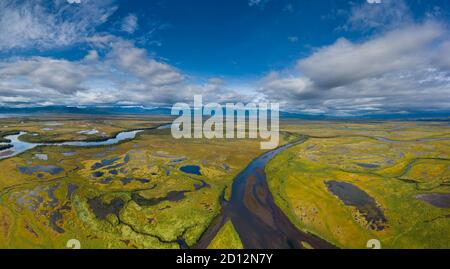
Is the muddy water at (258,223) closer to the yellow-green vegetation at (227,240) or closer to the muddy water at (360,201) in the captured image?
the yellow-green vegetation at (227,240)

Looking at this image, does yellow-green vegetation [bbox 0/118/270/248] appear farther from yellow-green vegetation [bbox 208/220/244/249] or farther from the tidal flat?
yellow-green vegetation [bbox 208/220/244/249]

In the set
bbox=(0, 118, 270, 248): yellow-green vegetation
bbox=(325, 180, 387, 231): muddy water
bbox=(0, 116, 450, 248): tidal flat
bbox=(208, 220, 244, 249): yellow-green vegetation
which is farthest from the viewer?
bbox=(325, 180, 387, 231): muddy water

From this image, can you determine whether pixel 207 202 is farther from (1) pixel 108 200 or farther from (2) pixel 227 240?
(1) pixel 108 200

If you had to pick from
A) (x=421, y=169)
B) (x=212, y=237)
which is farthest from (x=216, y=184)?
(x=421, y=169)

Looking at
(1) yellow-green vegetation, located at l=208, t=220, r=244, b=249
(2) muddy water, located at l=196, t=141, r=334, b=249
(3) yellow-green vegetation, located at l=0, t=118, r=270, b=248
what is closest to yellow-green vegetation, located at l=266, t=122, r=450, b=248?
(2) muddy water, located at l=196, t=141, r=334, b=249

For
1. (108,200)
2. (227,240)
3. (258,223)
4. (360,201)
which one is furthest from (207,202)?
(360,201)
